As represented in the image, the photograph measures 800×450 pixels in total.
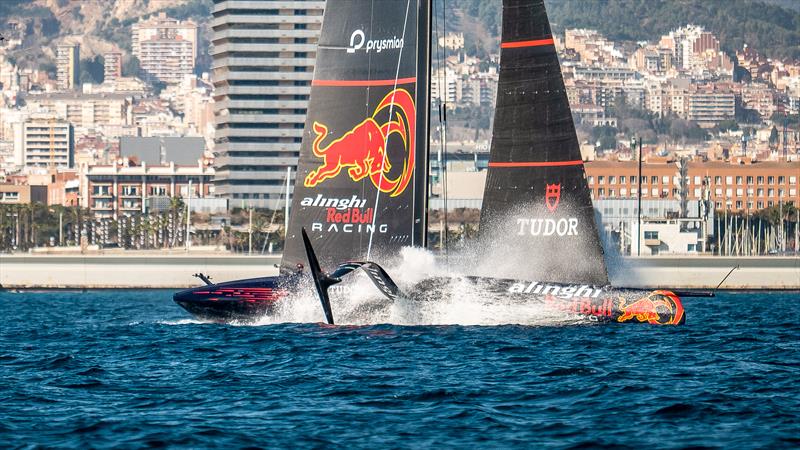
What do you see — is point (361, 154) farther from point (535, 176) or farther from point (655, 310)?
point (655, 310)

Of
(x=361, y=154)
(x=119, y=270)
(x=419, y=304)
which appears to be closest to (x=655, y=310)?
(x=419, y=304)

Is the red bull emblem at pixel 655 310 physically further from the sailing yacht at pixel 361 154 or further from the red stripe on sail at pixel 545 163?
the sailing yacht at pixel 361 154

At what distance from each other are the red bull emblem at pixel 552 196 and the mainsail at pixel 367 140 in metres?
3.09

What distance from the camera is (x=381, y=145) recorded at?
1446 inches

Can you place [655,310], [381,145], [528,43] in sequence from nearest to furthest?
[655,310]
[528,43]
[381,145]

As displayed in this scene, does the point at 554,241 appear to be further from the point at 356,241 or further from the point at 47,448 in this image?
the point at 47,448

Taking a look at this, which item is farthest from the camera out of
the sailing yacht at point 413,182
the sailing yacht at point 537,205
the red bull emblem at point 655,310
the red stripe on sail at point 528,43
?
the red stripe on sail at point 528,43

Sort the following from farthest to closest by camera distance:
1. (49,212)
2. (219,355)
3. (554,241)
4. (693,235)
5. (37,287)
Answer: (49,212) → (693,235) → (37,287) → (554,241) → (219,355)

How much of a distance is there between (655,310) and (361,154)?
779 centimetres

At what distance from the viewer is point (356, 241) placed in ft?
120

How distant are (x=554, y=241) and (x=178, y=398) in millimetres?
13455

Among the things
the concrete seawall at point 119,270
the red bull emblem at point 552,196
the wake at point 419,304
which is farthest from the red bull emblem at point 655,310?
the concrete seawall at point 119,270

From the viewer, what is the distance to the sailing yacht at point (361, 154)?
3638 centimetres

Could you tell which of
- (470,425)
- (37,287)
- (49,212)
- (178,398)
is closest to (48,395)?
(178,398)
